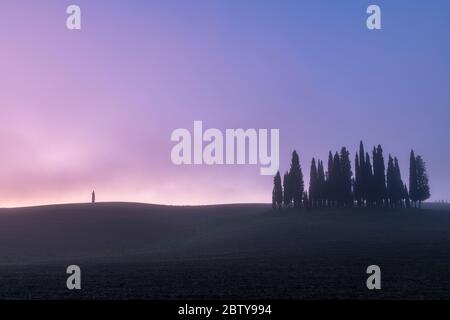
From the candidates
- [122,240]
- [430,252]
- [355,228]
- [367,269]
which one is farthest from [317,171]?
[367,269]

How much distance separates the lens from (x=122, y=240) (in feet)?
271

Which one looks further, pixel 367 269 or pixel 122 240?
pixel 122 240

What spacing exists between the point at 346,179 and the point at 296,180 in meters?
10.2

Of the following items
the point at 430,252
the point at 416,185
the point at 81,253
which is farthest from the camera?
the point at 416,185

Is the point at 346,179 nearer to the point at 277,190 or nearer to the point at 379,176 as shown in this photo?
the point at 379,176

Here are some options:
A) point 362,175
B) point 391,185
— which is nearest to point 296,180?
point 362,175

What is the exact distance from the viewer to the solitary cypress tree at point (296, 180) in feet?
352

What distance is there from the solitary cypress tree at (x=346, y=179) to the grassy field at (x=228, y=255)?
5.83m

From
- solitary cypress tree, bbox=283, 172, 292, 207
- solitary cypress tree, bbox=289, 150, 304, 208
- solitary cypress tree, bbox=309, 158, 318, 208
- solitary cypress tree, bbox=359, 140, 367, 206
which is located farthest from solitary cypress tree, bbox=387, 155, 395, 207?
solitary cypress tree, bbox=283, 172, 292, 207

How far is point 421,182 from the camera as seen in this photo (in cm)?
10550

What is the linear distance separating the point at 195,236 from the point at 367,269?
55.7m

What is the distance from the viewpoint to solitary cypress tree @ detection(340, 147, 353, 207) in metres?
104

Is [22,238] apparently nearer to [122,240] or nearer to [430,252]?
[122,240]
